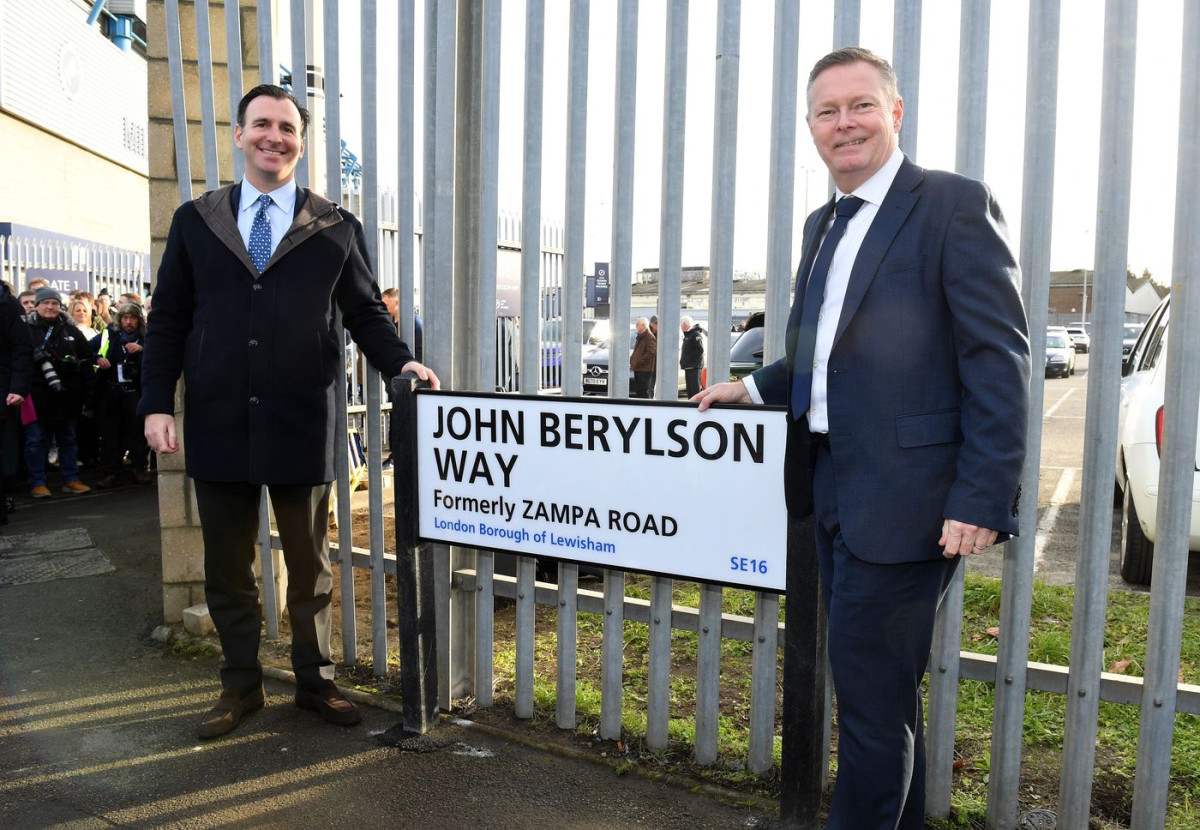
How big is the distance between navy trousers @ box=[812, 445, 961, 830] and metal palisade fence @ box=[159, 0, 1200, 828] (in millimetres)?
631

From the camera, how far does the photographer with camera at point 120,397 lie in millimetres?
9688

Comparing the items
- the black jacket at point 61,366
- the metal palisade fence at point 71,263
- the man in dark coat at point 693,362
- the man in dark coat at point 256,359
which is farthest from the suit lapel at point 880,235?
the metal palisade fence at point 71,263

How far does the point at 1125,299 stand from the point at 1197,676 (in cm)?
243

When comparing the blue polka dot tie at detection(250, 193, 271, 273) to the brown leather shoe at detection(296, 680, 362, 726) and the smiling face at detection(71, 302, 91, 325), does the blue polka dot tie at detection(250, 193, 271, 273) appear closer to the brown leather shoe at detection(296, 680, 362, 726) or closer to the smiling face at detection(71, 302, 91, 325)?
the brown leather shoe at detection(296, 680, 362, 726)

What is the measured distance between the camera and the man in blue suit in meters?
Result: 2.17

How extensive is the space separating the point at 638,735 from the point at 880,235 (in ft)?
6.91

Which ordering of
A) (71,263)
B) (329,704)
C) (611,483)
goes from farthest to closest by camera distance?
(71,263), (329,704), (611,483)

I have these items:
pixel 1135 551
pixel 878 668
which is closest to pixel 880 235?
pixel 878 668

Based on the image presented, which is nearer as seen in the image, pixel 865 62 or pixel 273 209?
pixel 865 62

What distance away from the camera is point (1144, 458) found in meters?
5.22

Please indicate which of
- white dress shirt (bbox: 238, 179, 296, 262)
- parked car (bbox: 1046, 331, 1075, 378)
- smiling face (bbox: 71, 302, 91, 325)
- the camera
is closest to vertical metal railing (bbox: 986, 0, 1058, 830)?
→ white dress shirt (bbox: 238, 179, 296, 262)

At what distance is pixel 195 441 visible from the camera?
371 cm

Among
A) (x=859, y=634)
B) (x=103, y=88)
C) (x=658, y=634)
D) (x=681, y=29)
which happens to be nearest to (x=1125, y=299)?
(x=859, y=634)

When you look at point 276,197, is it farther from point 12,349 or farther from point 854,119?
point 12,349
